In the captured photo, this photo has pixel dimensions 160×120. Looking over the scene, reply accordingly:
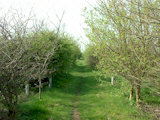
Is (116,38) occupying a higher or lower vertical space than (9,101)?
higher

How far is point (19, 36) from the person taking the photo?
19.0 feet

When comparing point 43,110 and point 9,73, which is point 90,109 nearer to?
point 43,110

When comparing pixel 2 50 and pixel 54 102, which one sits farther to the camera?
pixel 54 102

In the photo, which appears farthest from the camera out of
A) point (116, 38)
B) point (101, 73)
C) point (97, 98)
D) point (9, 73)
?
point (97, 98)

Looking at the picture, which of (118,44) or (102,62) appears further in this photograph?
(102,62)

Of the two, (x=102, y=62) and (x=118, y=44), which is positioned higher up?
(x=118, y=44)

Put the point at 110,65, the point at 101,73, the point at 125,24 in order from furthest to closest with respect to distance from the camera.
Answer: the point at 101,73 → the point at 110,65 → the point at 125,24

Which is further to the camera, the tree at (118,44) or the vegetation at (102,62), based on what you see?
the tree at (118,44)

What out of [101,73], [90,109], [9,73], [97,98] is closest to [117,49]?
[101,73]

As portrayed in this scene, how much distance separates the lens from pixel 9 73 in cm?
530

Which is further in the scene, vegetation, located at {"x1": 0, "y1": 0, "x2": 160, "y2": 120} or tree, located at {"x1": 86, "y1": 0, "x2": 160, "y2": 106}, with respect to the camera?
tree, located at {"x1": 86, "y1": 0, "x2": 160, "y2": 106}

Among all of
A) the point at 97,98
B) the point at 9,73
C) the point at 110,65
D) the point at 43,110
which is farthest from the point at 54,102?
the point at 9,73

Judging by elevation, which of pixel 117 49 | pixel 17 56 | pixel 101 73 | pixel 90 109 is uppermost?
pixel 117 49

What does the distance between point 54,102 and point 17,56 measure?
5.62m
